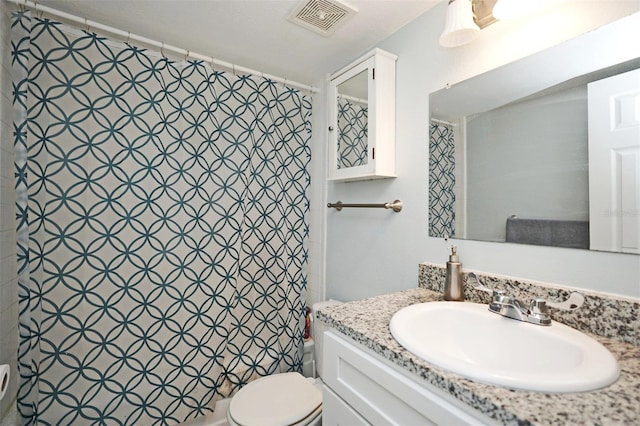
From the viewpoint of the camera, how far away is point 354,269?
1.68 m

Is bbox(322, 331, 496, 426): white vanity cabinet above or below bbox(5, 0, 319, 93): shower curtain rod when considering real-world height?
below

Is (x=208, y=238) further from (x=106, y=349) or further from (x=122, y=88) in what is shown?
(x=122, y=88)

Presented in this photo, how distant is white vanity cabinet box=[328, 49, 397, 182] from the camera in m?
1.36

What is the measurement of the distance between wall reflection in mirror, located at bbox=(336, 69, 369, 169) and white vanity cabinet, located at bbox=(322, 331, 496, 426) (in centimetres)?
90

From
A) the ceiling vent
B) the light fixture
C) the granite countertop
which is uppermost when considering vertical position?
the ceiling vent

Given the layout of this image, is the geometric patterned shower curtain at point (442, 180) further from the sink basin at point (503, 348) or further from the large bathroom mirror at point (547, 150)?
the sink basin at point (503, 348)

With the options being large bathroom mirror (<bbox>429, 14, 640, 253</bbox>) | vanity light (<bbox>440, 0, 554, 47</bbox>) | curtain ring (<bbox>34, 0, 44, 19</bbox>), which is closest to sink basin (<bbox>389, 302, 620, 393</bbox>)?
large bathroom mirror (<bbox>429, 14, 640, 253</bbox>)

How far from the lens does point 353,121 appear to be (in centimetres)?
151

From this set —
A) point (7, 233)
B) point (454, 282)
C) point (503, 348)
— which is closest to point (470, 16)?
point (454, 282)

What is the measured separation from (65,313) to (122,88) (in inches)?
38.9

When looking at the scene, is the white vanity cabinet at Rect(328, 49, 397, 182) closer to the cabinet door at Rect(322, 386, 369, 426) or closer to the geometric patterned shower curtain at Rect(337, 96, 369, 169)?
the geometric patterned shower curtain at Rect(337, 96, 369, 169)

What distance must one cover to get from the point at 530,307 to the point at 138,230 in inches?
59.5

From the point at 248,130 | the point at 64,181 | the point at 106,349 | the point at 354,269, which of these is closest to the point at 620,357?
the point at 354,269

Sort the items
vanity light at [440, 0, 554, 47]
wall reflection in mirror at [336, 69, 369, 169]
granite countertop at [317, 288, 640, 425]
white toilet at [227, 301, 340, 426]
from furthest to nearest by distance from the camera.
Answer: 1. wall reflection in mirror at [336, 69, 369, 169]
2. white toilet at [227, 301, 340, 426]
3. vanity light at [440, 0, 554, 47]
4. granite countertop at [317, 288, 640, 425]
